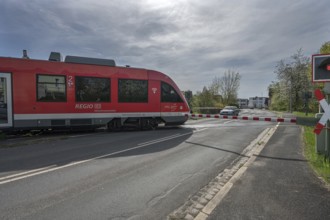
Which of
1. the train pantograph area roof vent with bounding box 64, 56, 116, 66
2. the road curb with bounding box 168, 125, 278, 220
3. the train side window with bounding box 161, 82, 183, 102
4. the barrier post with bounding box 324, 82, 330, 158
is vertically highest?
the train pantograph area roof vent with bounding box 64, 56, 116, 66

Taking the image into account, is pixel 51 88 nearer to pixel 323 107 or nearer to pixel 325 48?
pixel 323 107

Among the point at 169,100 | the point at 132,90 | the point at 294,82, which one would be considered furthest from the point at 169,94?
→ the point at 294,82

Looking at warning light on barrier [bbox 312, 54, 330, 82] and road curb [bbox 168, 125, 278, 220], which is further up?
warning light on barrier [bbox 312, 54, 330, 82]

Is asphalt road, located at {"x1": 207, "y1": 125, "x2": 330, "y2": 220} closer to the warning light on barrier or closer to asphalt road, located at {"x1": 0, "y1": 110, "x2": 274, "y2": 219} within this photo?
asphalt road, located at {"x1": 0, "y1": 110, "x2": 274, "y2": 219}

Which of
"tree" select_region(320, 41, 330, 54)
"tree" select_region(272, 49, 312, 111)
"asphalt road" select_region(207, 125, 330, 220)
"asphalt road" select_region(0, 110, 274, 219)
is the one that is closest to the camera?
"asphalt road" select_region(207, 125, 330, 220)

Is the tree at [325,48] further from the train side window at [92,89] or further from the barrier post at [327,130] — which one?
the barrier post at [327,130]

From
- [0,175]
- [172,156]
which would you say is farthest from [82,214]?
[172,156]

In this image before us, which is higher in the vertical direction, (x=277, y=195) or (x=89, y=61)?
(x=89, y=61)

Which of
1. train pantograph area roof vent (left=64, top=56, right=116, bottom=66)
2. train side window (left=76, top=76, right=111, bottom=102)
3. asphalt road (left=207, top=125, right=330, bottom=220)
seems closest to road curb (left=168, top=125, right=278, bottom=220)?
asphalt road (left=207, top=125, right=330, bottom=220)

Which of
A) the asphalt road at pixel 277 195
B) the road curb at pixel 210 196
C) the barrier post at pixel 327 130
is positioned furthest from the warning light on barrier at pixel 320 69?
the road curb at pixel 210 196

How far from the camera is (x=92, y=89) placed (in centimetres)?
1463

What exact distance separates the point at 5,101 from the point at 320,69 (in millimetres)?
12211

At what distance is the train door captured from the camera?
12297 mm

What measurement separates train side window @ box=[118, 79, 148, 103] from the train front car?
1.88ft
